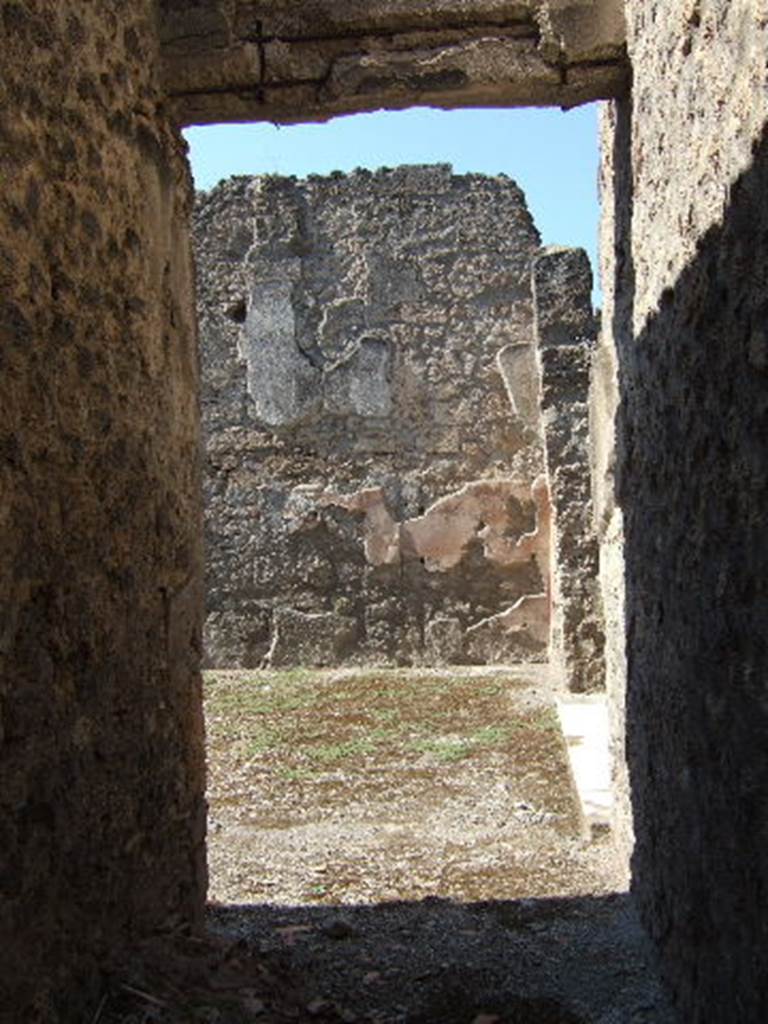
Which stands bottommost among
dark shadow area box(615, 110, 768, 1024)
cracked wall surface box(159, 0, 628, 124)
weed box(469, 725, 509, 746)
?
weed box(469, 725, 509, 746)

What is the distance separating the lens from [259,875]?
3789 millimetres

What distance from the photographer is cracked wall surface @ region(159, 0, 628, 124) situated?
298 cm

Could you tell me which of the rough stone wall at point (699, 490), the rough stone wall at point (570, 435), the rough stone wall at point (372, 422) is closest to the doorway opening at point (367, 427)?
the rough stone wall at point (372, 422)

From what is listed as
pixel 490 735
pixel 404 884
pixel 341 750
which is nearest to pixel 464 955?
pixel 404 884

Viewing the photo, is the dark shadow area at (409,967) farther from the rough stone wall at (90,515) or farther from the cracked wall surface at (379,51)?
the cracked wall surface at (379,51)

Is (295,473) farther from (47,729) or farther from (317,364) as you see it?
(47,729)

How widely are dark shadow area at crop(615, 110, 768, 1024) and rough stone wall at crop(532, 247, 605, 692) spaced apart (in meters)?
3.36

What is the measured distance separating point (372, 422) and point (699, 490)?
228 inches

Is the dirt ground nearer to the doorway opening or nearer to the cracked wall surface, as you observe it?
the doorway opening

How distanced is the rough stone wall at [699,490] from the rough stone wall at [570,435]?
3.19 metres

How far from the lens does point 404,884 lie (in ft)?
12.0

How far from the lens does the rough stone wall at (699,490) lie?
69.5 inches

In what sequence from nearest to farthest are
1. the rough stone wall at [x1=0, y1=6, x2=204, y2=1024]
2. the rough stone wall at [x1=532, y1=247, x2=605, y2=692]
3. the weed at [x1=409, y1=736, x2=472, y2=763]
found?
the rough stone wall at [x1=0, y1=6, x2=204, y2=1024]
the weed at [x1=409, y1=736, x2=472, y2=763]
the rough stone wall at [x1=532, y1=247, x2=605, y2=692]

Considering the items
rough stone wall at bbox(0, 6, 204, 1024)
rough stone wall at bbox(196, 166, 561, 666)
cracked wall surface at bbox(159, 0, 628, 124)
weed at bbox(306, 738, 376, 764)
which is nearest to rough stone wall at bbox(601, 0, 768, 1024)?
cracked wall surface at bbox(159, 0, 628, 124)
